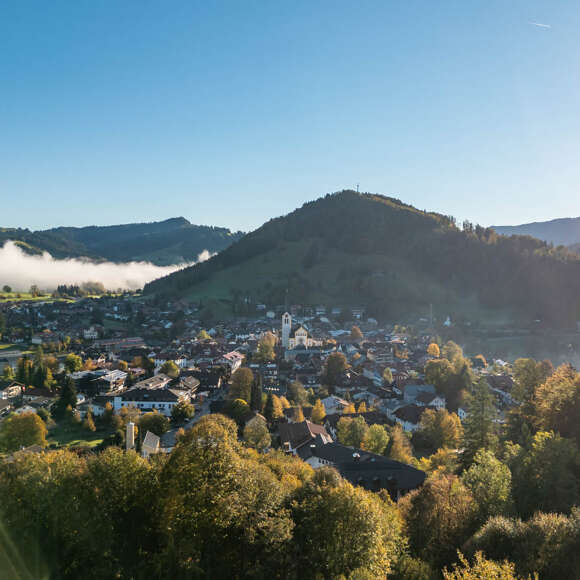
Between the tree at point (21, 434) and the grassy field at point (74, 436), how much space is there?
2.28 metres

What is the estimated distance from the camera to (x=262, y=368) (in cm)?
5744

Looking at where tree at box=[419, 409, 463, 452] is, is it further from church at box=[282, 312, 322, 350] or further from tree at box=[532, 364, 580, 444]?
church at box=[282, 312, 322, 350]

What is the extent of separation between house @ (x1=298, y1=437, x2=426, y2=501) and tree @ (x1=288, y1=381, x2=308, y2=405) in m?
16.4

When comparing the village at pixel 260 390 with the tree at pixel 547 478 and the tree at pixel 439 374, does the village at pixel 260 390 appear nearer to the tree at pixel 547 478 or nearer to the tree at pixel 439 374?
the tree at pixel 439 374

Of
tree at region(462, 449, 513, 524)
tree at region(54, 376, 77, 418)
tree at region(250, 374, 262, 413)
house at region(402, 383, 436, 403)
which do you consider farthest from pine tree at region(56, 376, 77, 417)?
tree at region(462, 449, 513, 524)

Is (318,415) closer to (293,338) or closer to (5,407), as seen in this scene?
(5,407)

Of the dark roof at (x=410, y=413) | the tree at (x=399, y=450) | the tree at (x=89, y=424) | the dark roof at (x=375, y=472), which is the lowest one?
the tree at (x=89, y=424)

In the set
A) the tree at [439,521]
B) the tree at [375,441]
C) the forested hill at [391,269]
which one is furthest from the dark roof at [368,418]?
the forested hill at [391,269]

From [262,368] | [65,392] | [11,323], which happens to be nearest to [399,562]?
[65,392]

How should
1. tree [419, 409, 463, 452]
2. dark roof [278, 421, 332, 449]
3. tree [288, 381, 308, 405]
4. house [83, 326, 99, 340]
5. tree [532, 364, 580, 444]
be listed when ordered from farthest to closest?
house [83, 326, 99, 340], tree [288, 381, 308, 405], tree [419, 409, 463, 452], dark roof [278, 421, 332, 449], tree [532, 364, 580, 444]

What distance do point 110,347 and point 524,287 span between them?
112974 millimetres

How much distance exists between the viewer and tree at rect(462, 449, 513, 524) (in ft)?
48.0

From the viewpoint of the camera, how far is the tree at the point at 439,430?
3309cm

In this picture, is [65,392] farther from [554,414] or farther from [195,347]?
[554,414]
